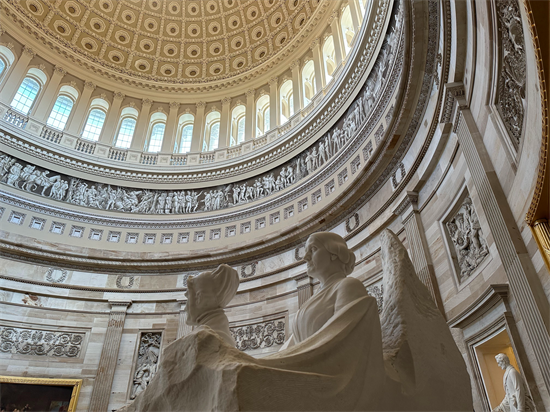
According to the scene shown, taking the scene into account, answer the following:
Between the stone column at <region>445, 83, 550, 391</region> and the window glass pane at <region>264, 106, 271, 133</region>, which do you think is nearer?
the stone column at <region>445, 83, 550, 391</region>

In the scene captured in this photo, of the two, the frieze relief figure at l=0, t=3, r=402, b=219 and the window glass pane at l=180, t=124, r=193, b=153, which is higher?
the window glass pane at l=180, t=124, r=193, b=153

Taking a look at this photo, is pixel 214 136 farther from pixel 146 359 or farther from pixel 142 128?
pixel 146 359

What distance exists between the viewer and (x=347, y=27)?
1764 centimetres

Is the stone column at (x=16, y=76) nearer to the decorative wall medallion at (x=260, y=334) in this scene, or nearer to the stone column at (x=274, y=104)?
the stone column at (x=274, y=104)

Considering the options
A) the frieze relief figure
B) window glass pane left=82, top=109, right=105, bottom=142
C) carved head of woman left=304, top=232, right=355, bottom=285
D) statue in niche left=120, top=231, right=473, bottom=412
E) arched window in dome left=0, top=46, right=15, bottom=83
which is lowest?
statue in niche left=120, top=231, right=473, bottom=412

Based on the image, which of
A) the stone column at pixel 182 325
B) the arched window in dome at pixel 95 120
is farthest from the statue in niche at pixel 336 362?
the arched window in dome at pixel 95 120

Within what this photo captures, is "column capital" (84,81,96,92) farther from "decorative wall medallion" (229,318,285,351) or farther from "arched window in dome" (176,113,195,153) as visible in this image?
"decorative wall medallion" (229,318,285,351)

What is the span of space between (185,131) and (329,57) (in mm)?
9301

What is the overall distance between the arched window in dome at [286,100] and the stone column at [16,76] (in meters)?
13.1

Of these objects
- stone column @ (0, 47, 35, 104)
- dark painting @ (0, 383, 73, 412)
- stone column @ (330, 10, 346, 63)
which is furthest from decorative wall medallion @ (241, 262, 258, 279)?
stone column @ (0, 47, 35, 104)

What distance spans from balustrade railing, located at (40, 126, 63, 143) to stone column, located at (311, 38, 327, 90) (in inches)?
497

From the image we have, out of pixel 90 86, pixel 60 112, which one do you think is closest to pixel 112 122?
pixel 60 112

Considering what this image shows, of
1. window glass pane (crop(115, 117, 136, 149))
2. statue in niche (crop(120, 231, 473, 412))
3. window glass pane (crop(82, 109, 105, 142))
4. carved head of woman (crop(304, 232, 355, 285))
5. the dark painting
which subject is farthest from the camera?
window glass pane (crop(115, 117, 136, 149))

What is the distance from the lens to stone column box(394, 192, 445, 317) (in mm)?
8031
